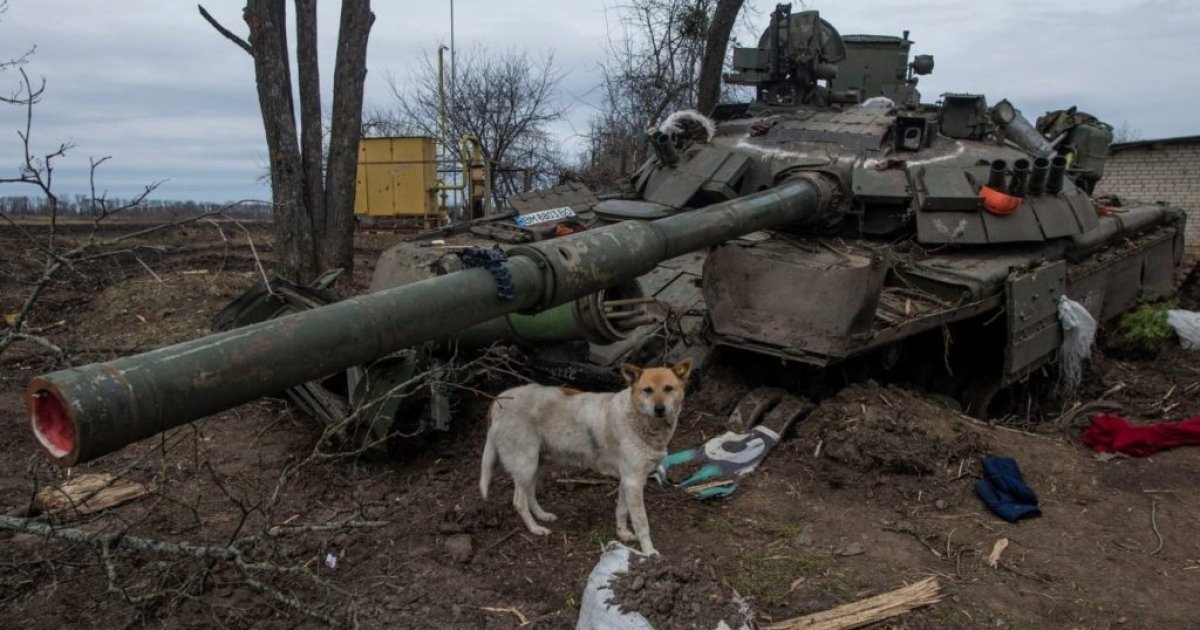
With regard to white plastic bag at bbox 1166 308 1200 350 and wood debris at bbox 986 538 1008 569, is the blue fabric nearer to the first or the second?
wood debris at bbox 986 538 1008 569

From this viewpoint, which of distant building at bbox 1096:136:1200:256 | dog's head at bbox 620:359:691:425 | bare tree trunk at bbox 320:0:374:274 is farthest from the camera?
distant building at bbox 1096:136:1200:256

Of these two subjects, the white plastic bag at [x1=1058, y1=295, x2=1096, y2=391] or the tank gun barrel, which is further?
the white plastic bag at [x1=1058, y1=295, x2=1096, y2=391]

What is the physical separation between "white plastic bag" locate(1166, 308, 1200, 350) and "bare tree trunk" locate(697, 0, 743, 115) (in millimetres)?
7085

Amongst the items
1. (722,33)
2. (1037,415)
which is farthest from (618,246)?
(722,33)

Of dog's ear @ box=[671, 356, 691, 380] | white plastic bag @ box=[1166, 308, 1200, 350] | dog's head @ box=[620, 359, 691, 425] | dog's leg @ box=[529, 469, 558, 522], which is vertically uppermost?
dog's ear @ box=[671, 356, 691, 380]

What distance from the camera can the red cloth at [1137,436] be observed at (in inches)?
276

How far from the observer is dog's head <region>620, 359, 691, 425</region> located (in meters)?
4.91

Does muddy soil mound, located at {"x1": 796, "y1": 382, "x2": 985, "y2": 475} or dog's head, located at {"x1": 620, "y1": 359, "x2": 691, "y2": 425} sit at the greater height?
dog's head, located at {"x1": 620, "y1": 359, "x2": 691, "y2": 425}

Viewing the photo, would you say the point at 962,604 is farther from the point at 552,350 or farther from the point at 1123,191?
the point at 1123,191

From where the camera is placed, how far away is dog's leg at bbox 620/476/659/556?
4.98 meters

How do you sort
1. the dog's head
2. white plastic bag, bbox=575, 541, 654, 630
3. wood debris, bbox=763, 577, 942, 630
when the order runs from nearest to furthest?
white plastic bag, bbox=575, 541, 654, 630, wood debris, bbox=763, 577, 942, 630, the dog's head

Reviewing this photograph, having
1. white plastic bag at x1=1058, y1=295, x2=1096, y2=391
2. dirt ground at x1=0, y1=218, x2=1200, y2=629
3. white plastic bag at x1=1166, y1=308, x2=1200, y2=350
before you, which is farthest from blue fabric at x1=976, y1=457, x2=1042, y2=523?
white plastic bag at x1=1166, y1=308, x2=1200, y2=350

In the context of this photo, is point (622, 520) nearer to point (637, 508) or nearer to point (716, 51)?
point (637, 508)

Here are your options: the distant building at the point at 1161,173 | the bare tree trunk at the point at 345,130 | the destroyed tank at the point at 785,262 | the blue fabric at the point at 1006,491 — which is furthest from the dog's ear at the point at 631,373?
the distant building at the point at 1161,173
